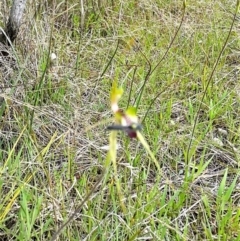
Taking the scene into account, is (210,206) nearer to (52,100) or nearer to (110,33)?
(52,100)

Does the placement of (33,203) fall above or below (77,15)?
below

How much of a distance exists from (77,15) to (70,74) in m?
0.56

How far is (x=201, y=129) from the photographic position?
1.52m

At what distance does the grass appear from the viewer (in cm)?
109

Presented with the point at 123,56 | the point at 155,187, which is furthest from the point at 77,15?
the point at 155,187

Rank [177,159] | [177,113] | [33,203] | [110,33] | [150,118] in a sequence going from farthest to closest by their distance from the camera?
[110,33], [177,113], [150,118], [177,159], [33,203]

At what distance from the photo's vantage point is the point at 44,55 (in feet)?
5.59

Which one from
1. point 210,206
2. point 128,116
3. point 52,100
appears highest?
point 128,116

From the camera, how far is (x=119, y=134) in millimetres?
1403

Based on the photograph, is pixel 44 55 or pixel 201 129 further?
pixel 44 55

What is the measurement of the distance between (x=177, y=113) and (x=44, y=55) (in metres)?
0.53

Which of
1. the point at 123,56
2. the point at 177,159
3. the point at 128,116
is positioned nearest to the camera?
the point at 128,116

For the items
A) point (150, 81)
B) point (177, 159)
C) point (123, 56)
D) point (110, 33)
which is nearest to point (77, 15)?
point (110, 33)

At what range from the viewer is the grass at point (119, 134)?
1.09m
